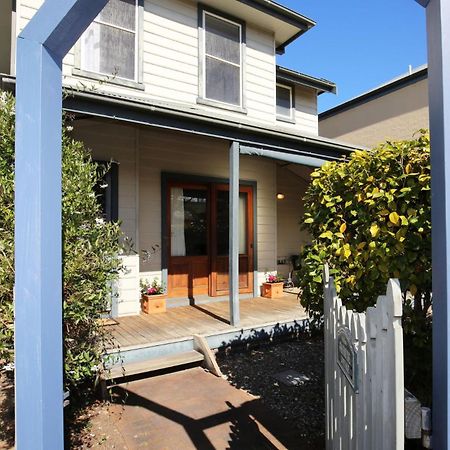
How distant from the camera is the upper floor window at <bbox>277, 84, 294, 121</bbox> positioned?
9.29 meters

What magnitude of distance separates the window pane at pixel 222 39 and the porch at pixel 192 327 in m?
5.00

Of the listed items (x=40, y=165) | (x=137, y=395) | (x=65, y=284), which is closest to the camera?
(x=40, y=165)

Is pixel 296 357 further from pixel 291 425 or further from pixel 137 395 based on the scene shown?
pixel 137 395

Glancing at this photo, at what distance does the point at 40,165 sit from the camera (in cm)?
146

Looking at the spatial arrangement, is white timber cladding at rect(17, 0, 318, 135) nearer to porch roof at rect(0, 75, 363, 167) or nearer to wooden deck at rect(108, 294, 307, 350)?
porch roof at rect(0, 75, 363, 167)

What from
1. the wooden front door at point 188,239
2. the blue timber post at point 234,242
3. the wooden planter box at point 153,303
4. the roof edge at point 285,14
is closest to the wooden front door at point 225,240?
the wooden front door at point 188,239

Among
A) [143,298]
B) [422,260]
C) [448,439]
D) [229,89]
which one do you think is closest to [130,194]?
[143,298]

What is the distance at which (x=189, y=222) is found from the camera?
23.0 ft

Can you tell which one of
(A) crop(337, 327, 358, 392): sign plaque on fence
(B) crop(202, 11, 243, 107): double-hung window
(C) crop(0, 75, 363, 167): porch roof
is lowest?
(A) crop(337, 327, 358, 392): sign plaque on fence

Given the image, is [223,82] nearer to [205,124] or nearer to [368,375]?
[205,124]

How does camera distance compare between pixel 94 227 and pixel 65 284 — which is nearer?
pixel 65 284

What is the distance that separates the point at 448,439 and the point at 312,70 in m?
10.2

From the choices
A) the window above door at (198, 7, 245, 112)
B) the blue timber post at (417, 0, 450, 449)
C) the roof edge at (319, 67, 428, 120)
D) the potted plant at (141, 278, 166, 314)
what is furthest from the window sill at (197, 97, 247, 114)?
the roof edge at (319, 67, 428, 120)

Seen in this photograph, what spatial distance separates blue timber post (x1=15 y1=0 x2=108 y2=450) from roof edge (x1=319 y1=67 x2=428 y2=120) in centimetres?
1148
